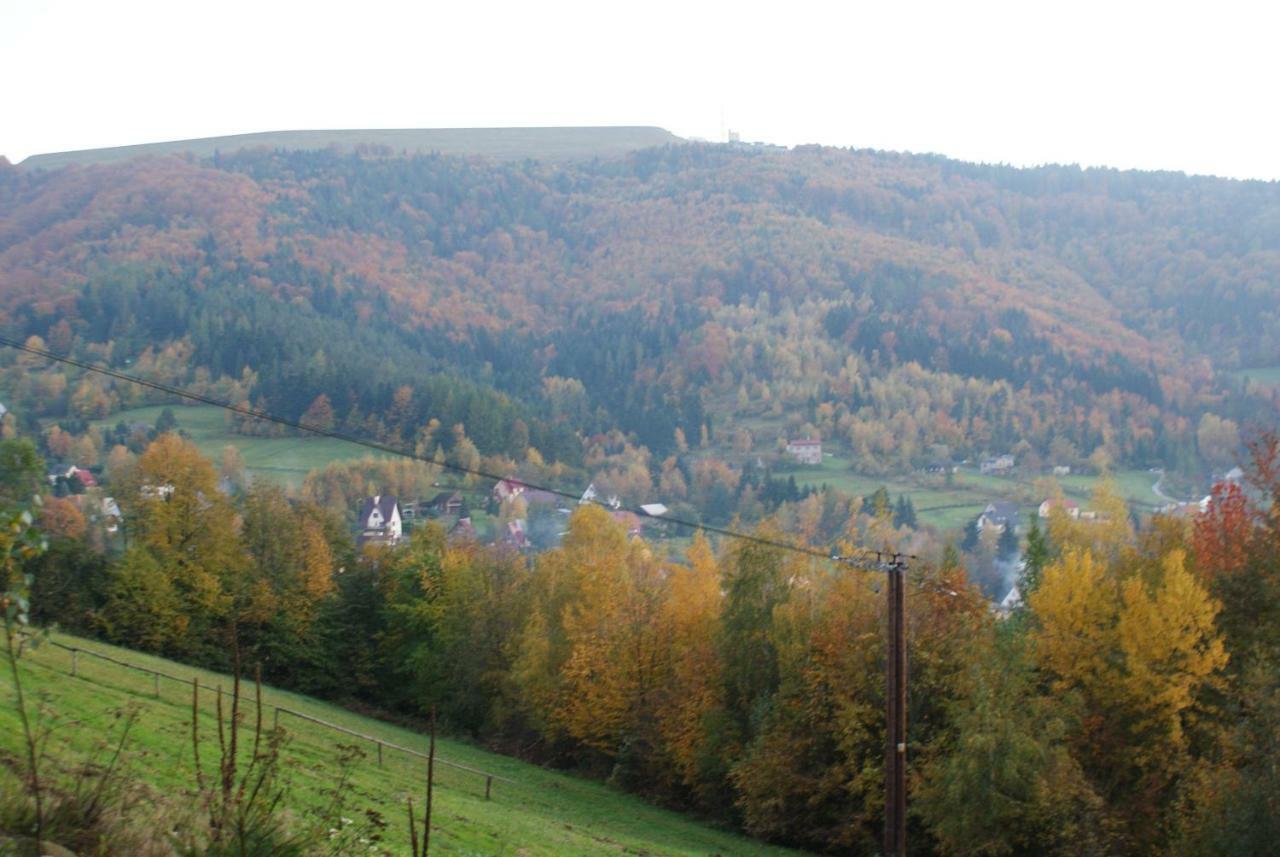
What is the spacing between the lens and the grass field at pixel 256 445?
300 feet

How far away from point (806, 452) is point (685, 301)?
4204 cm

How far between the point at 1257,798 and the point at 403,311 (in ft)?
407

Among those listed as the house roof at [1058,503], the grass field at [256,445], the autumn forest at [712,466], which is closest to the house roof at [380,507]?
the autumn forest at [712,466]

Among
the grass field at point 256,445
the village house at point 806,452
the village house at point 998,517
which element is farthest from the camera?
the village house at point 806,452

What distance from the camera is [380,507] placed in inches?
3059

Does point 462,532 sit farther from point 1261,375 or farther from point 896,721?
point 1261,375

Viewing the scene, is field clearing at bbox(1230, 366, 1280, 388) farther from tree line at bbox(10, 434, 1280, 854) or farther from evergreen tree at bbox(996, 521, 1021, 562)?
tree line at bbox(10, 434, 1280, 854)

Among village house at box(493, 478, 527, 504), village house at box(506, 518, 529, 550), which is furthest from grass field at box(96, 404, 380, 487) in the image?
village house at box(506, 518, 529, 550)

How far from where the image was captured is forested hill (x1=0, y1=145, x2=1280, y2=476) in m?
110

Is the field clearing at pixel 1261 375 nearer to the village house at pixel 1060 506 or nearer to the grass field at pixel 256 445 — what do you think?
the village house at pixel 1060 506

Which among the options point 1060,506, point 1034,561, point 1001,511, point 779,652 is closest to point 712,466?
point 1001,511

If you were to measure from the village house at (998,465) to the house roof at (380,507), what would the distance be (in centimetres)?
6506

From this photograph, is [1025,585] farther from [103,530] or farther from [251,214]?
[251,214]

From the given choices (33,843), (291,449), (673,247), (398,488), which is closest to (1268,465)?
(33,843)
